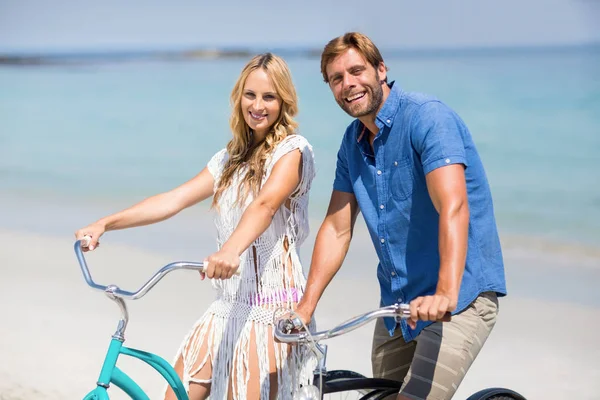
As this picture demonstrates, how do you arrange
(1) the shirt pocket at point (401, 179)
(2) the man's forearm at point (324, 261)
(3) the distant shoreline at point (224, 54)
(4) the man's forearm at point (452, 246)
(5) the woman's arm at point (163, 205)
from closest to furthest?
(4) the man's forearm at point (452, 246)
(1) the shirt pocket at point (401, 179)
(2) the man's forearm at point (324, 261)
(5) the woman's arm at point (163, 205)
(3) the distant shoreline at point (224, 54)

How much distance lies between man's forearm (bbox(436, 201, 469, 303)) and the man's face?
1.57 ft

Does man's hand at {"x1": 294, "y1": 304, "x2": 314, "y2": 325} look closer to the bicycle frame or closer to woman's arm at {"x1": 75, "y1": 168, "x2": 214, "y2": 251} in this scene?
the bicycle frame

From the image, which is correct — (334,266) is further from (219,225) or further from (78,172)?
(78,172)

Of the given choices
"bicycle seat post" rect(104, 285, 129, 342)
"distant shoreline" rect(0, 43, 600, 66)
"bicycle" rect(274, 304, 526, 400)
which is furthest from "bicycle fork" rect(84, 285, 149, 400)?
"distant shoreline" rect(0, 43, 600, 66)

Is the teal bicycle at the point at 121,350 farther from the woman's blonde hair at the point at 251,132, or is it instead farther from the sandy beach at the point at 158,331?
the sandy beach at the point at 158,331

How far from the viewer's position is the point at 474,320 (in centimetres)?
311

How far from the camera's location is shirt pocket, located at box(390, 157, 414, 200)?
123 inches

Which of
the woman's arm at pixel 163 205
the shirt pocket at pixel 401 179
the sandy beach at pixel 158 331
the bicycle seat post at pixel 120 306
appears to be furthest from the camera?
the sandy beach at pixel 158 331

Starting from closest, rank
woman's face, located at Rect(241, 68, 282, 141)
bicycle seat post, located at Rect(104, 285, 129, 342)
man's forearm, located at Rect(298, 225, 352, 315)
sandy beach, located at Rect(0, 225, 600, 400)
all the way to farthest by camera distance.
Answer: bicycle seat post, located at Rect(104, 285, 129, 342), man's forearm, located at Rect(298, 225, 352, 315), woman's face, located at Rect(241, 68, 282, 141), sandy beach, located at Rect(0, 225, 600, 400)

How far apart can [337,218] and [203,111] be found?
62.9 ft

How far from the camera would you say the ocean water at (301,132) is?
11805mm

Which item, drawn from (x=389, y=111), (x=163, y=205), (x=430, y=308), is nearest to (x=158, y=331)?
(x=163, y=205)

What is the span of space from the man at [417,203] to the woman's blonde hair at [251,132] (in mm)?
217

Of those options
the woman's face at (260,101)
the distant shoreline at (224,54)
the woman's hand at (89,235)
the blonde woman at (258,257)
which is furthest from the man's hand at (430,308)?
the distant shoreline at (224,54)
